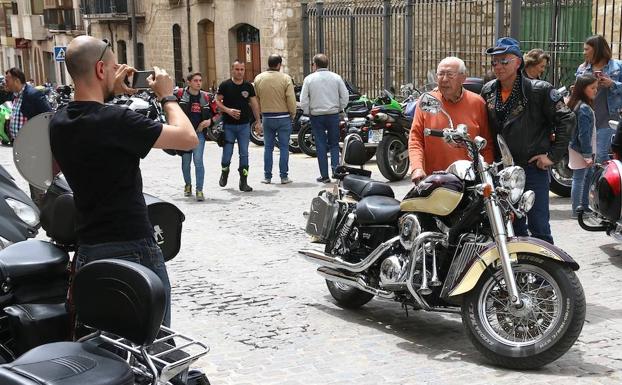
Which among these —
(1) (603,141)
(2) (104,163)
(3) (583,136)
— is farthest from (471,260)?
(1) (603,141)

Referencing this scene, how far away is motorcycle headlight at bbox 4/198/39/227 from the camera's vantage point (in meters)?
6.04

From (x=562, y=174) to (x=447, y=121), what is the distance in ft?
16.8

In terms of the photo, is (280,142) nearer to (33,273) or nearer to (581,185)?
(581,185)

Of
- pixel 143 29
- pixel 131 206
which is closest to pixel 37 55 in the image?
pixel 143 29

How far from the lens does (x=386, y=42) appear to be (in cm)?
1958

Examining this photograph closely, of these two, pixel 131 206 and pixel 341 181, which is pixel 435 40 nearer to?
pixel 341 181

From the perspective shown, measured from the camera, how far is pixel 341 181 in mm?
6461

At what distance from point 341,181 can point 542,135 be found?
1.44m

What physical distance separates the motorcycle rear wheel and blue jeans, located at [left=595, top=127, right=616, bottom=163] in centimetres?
403

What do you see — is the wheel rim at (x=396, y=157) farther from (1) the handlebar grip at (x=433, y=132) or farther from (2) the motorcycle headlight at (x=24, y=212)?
(2) the motorcycle headlight at (x=24, y=212)

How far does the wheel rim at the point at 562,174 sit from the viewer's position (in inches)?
413

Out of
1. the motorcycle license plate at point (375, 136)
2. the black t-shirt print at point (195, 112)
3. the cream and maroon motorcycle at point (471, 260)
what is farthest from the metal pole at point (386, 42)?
the cream and maroon motorcycle at point (471, 260)

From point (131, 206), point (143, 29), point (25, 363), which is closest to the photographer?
point (25, 363)

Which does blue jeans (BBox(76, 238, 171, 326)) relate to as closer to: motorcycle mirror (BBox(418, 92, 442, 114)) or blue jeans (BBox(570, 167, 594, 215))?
motorcycle mirror (BBox(418, 92, 442, 114))
